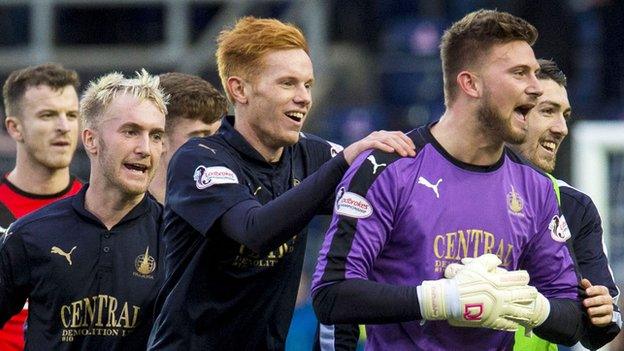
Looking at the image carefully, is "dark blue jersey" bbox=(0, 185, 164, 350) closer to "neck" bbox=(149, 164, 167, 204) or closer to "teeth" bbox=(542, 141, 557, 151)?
"neck" bbox=(149, 164, 167, 204)

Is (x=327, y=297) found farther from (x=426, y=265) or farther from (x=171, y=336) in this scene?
(x=171, y=336)

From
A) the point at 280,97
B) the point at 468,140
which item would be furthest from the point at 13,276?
the point at 468,140

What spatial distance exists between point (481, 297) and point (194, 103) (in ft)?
8.26

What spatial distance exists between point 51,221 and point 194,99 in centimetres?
104

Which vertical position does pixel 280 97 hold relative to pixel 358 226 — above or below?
above

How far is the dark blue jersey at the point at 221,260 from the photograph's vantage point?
17.6ft

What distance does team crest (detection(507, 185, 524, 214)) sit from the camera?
489cm

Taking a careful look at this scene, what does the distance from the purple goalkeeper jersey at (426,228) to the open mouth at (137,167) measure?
148cm

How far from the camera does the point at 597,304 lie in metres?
5.09

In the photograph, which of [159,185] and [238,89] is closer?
[238,89]

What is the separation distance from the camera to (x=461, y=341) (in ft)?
15.7

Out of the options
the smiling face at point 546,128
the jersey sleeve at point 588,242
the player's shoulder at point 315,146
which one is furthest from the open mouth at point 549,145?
the player's shoulder at point 315,146

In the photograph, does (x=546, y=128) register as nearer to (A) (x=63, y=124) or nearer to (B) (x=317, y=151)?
(B) (x=317, y=151)

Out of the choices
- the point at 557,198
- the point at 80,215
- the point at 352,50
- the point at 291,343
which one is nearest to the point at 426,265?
the point at 557,198
